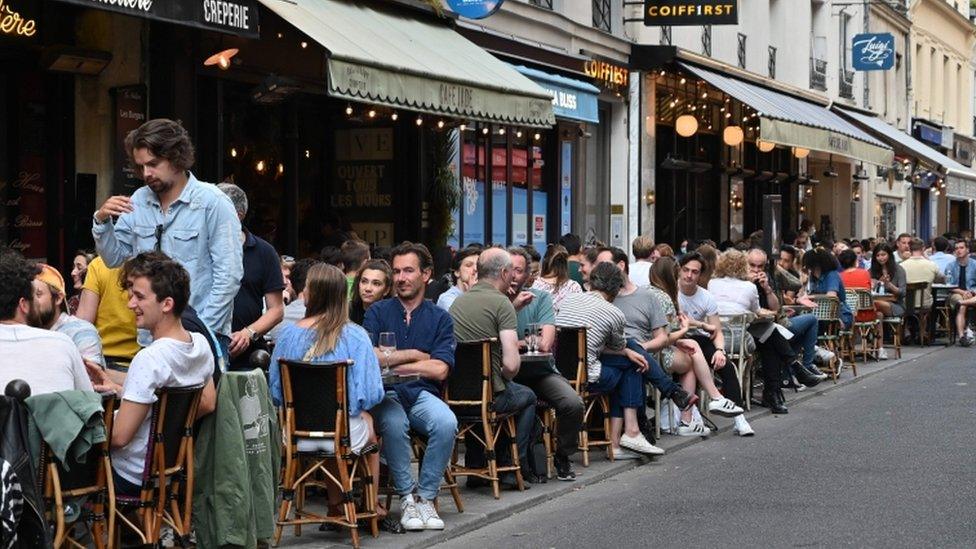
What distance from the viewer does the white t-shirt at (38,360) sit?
6.13 m

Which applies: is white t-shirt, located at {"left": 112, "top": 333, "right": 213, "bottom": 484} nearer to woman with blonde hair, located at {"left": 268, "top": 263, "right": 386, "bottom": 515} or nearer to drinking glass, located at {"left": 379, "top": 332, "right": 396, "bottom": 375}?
woman with blonde hair, located at {"left": 268, "top": 263, "right": 386, "bottom": 515}

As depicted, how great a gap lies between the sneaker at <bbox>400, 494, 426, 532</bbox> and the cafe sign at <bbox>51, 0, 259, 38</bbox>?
3.85 metres

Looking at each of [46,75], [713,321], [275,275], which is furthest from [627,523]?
[46,75]

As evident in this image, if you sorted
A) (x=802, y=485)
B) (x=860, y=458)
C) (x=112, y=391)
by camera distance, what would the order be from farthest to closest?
1. (x=860, y=458)
2. (x=802, y=485)
3. (x=112, y=391)

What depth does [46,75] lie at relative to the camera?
12.1 metres

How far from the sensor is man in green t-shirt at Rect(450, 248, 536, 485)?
959 centimetres

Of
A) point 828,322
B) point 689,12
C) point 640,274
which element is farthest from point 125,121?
point 689,12

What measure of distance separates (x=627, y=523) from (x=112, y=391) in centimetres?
320

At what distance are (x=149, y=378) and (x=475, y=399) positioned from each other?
10.7 ft

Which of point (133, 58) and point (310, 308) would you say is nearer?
point (310, 308)

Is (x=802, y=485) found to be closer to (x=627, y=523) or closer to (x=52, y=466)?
(x=627, y=523)

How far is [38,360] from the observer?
6184 millimetres

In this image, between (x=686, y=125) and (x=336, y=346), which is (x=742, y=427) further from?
(x=686, y=125)

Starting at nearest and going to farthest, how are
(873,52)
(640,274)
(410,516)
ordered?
(410,516)
(640,274)
(873,52)
